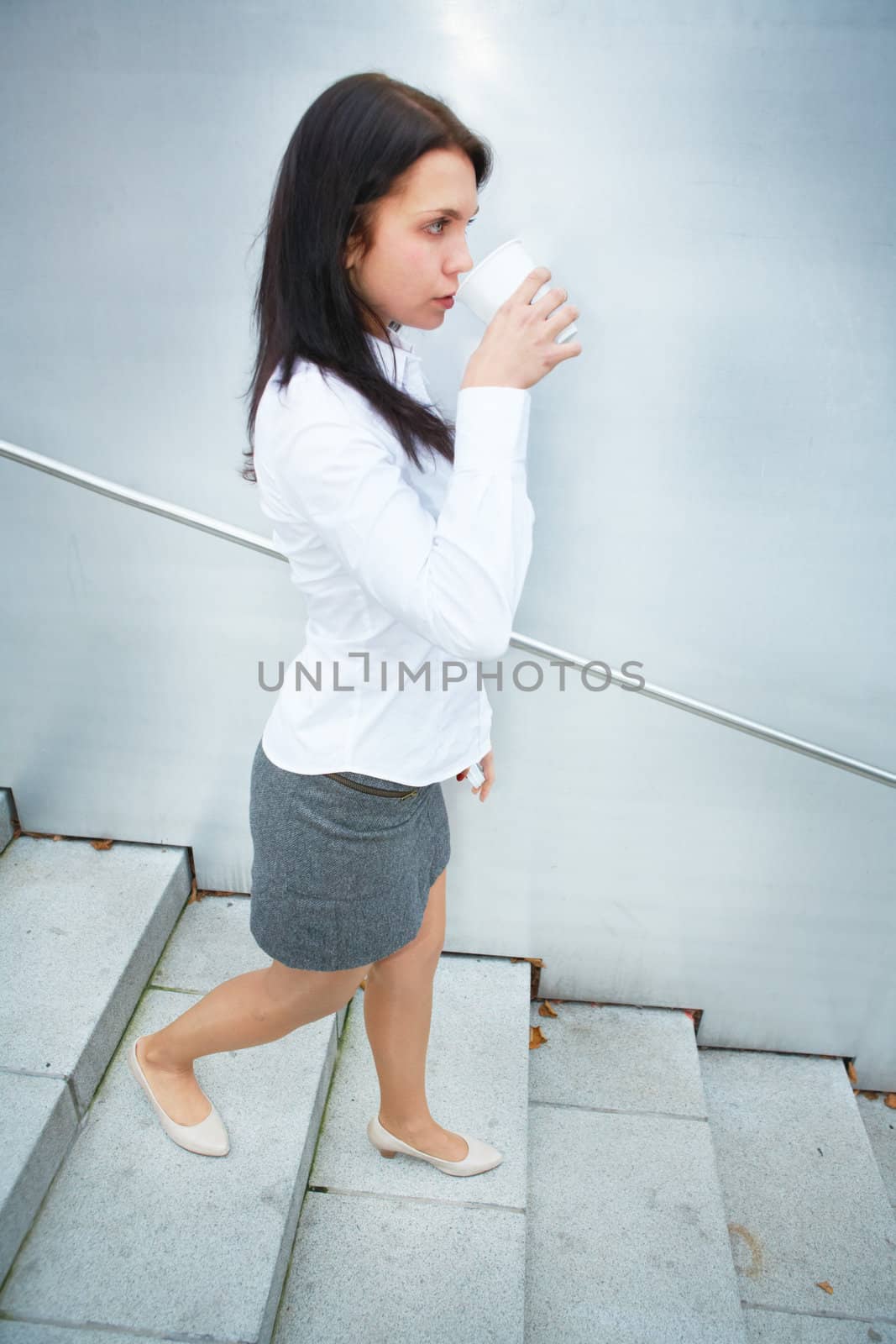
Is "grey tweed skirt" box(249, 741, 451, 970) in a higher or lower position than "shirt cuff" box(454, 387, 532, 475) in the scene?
lower

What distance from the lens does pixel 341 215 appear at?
3.45 ft

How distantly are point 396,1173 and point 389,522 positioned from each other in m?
1.41

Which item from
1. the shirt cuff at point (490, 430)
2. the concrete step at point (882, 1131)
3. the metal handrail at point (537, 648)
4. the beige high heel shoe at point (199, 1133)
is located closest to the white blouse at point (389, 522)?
the shirt cuff at point (490, 430)

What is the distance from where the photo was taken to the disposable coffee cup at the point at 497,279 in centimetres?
112

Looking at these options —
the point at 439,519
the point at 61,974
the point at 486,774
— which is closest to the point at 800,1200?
the point at 486,774

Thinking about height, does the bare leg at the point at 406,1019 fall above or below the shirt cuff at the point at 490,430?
below

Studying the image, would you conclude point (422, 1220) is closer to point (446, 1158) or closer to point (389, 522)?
point (446, 1158)

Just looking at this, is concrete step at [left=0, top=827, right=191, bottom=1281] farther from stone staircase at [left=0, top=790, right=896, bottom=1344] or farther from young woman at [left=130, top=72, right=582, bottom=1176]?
young woman at [left=130, top=72, right=582, bottom=1176]

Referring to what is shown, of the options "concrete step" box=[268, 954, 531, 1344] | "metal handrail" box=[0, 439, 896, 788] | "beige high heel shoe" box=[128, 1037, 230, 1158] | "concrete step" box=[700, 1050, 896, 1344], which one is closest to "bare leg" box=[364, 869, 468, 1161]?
"concrete step" box=[268, 954, 531, 1344]

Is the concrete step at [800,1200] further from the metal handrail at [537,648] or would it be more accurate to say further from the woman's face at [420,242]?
the woman's face at [420,242]

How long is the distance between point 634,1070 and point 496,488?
1801 millimetres

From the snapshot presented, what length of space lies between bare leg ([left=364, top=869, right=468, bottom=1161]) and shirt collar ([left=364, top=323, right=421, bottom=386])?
2.79 ft

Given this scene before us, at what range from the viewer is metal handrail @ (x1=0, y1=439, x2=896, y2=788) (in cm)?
166

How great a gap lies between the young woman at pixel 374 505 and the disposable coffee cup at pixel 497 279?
0.08 feet
